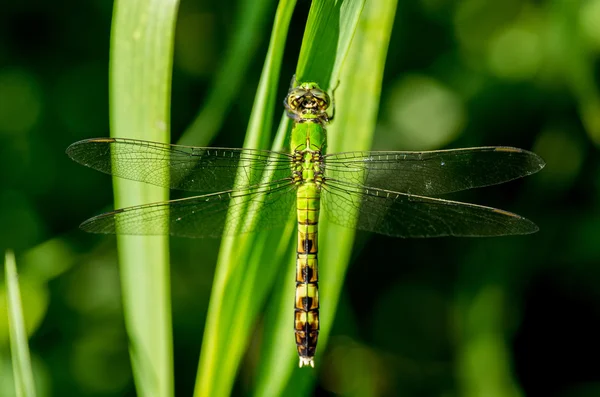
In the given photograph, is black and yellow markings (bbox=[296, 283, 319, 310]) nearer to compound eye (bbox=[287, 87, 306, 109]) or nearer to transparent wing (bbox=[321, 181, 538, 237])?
transparent wing (bbox=[321, 181, 538, 237])

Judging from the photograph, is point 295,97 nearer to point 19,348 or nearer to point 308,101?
point 308,101

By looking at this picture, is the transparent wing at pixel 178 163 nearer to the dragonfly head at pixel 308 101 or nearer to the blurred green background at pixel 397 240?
the dragonfly head at pixel 308 101

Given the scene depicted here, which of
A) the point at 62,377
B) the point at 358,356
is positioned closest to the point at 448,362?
the point at 358,356

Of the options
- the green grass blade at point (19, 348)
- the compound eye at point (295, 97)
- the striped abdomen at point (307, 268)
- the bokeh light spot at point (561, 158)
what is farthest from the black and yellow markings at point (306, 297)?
the bokeh light spot at point (561, 158)

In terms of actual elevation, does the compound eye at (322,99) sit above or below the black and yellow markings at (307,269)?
above

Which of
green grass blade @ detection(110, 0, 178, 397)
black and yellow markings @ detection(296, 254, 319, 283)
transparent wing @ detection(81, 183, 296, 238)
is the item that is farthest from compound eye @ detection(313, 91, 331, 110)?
black and yellow markings @ detection(296, 254, 319, 283)

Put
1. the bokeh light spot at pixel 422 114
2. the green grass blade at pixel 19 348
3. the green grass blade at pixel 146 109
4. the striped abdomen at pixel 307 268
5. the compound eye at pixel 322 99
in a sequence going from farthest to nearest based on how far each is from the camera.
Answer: the bokeh light spot at pixel 422 114, the striped abdomen at pixel 307 268, the compound eye at pixel 322 99, the green grass blade at pixel 146 109, the green grass blade at pixel 19 348

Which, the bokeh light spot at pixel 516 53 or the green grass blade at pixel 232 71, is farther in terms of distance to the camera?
the bokeh light spot at pixel 516 53
